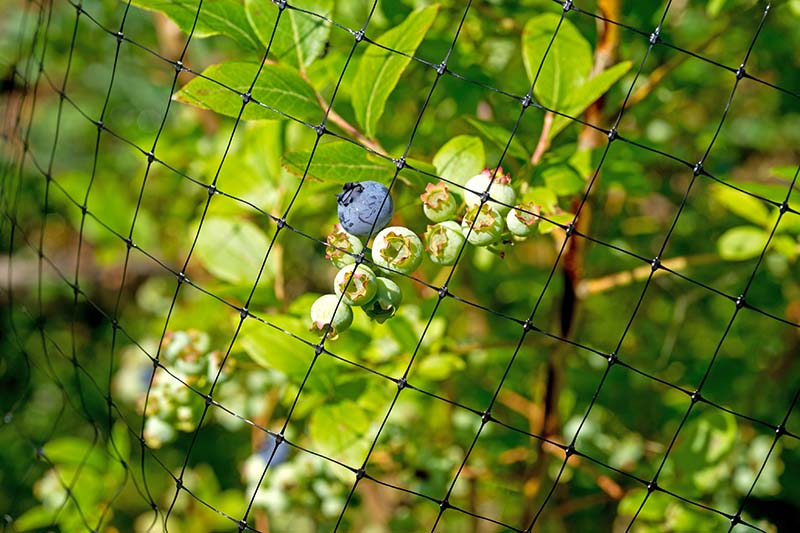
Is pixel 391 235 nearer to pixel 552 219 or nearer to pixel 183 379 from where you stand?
pixel 552 219

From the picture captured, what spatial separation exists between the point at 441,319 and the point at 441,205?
0.29 meters

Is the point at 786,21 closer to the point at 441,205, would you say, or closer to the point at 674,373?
the point at 674,373

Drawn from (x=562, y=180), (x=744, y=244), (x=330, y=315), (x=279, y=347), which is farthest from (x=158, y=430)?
(x=744, y=244)

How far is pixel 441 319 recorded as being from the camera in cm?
92

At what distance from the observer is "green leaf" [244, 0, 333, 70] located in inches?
29.0

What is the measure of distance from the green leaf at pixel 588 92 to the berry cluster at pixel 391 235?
13cm

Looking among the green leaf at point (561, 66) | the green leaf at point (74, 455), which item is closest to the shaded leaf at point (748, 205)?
the green leaf at point (561, 66)

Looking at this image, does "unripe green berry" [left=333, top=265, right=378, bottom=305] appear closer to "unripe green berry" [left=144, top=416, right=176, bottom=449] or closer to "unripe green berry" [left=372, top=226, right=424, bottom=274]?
"unripe green berry" [left=372, top=226, right=424, bottom=274]

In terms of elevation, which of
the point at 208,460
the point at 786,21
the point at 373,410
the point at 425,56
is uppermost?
the point at 786,21

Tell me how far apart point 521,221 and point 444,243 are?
0.19 feet

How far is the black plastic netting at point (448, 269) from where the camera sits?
2.43 ft

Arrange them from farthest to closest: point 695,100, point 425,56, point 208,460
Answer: point 208,460 → point 695,100 → point 425,56

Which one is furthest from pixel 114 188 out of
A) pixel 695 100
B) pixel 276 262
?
pixel 695 100

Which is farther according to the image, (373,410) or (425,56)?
(425,56)
